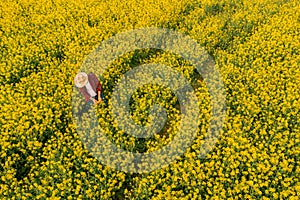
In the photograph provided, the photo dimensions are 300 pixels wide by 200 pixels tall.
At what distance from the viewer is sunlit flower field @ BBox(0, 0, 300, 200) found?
6.66 m

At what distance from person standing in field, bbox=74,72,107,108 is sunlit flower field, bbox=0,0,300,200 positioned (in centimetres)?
27

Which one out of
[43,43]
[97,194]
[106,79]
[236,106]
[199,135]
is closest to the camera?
[97,194]

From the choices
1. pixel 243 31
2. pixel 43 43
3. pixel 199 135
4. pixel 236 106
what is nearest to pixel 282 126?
pixel 236 106

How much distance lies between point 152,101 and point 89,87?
6.68 feet

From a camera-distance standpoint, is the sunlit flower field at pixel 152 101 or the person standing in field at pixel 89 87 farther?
the person standing in field at pixel 89 87

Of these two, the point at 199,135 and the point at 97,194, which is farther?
the point at 199,135

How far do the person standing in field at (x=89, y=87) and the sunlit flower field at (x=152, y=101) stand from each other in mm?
274

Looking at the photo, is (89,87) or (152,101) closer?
(89,87)

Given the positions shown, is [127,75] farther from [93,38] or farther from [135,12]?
[135,12]

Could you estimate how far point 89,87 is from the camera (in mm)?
8062

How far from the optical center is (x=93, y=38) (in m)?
11.2

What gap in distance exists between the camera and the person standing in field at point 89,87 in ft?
25.6

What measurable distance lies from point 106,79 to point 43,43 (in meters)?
3.57

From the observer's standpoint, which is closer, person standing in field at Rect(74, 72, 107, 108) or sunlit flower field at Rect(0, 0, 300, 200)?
sunlit flower field at Rect(0, 0, 300, 200)
